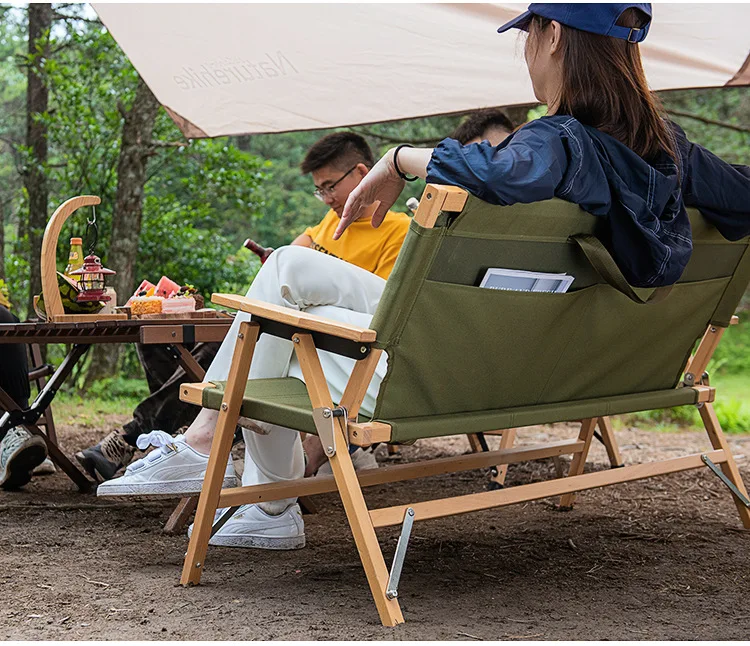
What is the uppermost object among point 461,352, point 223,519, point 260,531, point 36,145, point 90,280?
point 461,352

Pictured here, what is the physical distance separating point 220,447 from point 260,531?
1.86 ft

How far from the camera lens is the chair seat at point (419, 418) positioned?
2055mm

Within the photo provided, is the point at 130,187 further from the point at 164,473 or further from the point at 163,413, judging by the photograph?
the point at 164,473

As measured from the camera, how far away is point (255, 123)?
408 centimetres

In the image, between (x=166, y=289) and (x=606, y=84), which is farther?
(x=166, y=289)

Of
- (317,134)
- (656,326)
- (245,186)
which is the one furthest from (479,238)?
(317,134)

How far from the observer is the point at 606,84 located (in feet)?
6.90

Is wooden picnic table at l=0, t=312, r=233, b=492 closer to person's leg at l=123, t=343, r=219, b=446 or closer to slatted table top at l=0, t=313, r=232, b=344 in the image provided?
slatted table top at l=0, t=313, r=232, b=344

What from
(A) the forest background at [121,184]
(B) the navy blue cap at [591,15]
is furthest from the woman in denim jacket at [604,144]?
(A) the forest background at [121,184]

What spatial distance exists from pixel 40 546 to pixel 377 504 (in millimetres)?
1242

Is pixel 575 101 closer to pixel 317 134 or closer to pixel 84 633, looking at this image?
pixel 84 633

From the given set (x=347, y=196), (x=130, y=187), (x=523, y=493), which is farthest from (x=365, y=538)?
(x=130, y=187)

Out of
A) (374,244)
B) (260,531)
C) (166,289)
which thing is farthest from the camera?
(374,244)

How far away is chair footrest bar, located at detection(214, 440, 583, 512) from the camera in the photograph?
7.61 ft
